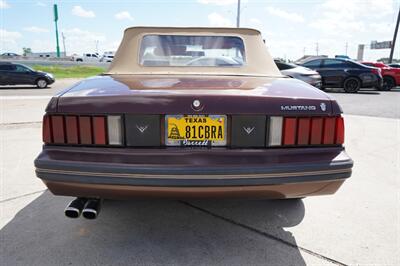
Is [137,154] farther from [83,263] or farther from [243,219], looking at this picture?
[243,219]

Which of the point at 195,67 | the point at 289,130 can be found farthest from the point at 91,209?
the point at 195,67

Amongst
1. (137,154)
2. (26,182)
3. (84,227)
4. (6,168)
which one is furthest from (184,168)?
(6,168)

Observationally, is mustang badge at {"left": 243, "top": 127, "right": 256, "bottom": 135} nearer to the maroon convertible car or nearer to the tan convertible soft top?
the maroon convertible car

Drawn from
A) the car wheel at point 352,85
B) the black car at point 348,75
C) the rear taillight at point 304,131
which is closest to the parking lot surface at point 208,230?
the rear taillight at point 304,131

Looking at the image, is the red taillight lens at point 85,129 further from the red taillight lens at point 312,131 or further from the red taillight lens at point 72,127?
the red taillight lens at point 312,131

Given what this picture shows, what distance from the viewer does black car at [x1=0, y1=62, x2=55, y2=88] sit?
15586 mm

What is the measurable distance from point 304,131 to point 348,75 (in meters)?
13.6

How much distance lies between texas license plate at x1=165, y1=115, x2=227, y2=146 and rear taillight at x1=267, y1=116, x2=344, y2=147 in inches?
13.9

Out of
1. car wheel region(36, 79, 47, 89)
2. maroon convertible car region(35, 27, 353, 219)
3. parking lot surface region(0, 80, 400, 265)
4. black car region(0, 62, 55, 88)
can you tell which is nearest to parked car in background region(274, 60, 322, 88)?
parking lot surface region(0, 80, 400, 265)

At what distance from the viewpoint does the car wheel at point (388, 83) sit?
16766mm

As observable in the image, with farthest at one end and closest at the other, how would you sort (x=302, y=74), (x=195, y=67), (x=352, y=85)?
(x=352, y=85), (x=302, y=74), (x=195, y=67)

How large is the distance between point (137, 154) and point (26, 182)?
2.24 metres

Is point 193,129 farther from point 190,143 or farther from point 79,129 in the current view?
point 79,129

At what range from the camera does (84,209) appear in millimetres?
2201
